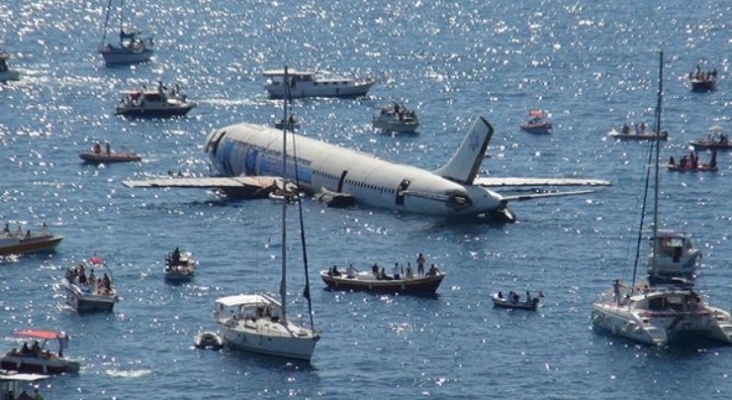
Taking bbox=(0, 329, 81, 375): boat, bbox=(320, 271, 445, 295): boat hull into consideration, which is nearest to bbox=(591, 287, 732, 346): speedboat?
bbox=(320, 271, 445, 295): boat hull

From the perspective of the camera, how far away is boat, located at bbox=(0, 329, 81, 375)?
152 m

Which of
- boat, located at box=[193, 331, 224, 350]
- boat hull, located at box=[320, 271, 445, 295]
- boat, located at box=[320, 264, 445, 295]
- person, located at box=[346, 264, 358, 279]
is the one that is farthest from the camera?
person, located at box=[346, 264, 358, 279]

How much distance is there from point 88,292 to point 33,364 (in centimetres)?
1803

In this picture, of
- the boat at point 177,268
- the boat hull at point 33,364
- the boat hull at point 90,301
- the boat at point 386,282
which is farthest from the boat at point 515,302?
the boat hull at point 33,364

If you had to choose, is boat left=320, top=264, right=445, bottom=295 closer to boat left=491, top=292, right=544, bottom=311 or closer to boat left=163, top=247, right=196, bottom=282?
boat left=491, top=292, right=544, bottom=311

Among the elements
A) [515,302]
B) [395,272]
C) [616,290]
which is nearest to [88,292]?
[395,272]

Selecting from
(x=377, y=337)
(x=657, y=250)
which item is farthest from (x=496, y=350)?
(x=657, y=250)

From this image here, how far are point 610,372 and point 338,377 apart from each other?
1634 cm

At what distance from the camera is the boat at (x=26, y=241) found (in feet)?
609

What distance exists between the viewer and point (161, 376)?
505 ft

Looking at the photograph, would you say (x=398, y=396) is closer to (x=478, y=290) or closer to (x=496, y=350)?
(x=496, y=350)

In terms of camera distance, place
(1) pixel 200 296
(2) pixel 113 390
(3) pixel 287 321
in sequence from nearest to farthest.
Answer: (2) pixel 113 390 → (3) pixel 287 321 → (1) pixel 200 296

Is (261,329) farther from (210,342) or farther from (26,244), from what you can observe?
(26,244)

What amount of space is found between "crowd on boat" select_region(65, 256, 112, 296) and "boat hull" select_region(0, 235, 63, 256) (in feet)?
41.0
